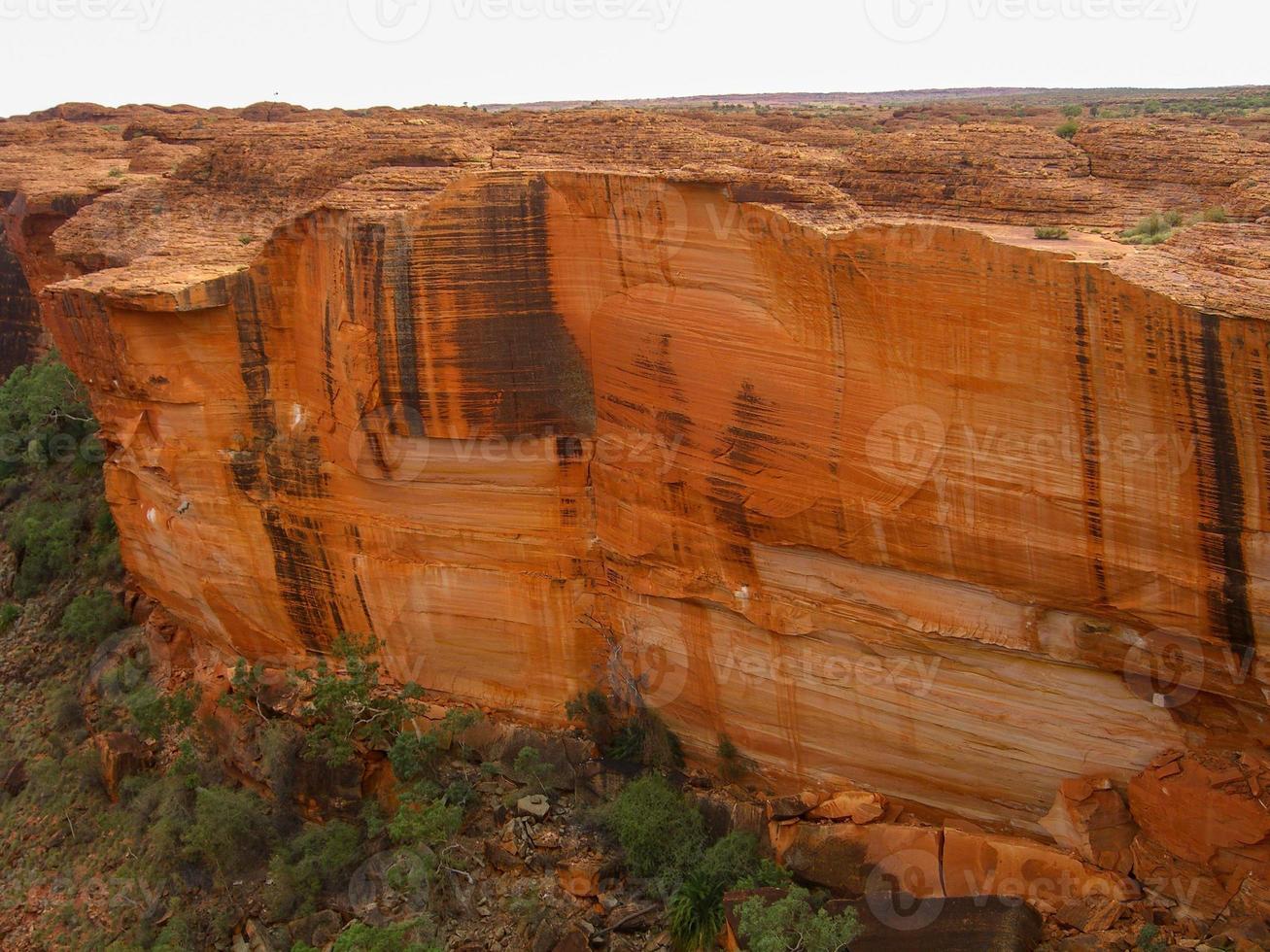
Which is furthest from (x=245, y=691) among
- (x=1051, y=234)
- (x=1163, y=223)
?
(x=1163, y=223)

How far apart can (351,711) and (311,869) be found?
2.34 metres

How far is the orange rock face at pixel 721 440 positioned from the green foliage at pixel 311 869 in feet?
9.23

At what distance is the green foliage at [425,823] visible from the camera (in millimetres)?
15672

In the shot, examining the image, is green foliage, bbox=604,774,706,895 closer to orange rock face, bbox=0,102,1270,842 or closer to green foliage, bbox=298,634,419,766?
orange rock face, bbox=0,102,1270,842

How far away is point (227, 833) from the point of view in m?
17.3

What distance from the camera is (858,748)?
15.1 metres

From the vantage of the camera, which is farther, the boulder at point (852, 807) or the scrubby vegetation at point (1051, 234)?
the boulder at point (852, 807)

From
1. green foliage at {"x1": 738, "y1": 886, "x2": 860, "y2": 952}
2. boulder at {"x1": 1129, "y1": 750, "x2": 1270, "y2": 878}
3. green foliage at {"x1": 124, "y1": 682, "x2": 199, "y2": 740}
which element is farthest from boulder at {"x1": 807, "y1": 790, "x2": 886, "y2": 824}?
green foliage at {"x1": 124, "y1": 682, "x2": 199, "y2": 740}

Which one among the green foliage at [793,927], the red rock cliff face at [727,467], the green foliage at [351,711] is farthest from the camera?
the green foliage at [351,711]

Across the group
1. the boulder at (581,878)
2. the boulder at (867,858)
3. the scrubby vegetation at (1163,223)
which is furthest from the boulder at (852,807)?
the scrubby vegetation at (1163,223)

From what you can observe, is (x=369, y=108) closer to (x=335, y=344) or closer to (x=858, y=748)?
(x=335, y=344)

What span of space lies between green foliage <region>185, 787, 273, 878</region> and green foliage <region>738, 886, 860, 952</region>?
7.99 meters

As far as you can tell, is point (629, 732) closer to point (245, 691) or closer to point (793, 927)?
point (793, 927)

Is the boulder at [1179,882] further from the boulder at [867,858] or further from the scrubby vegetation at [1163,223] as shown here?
the scrubby vegetation at [1163,223]
